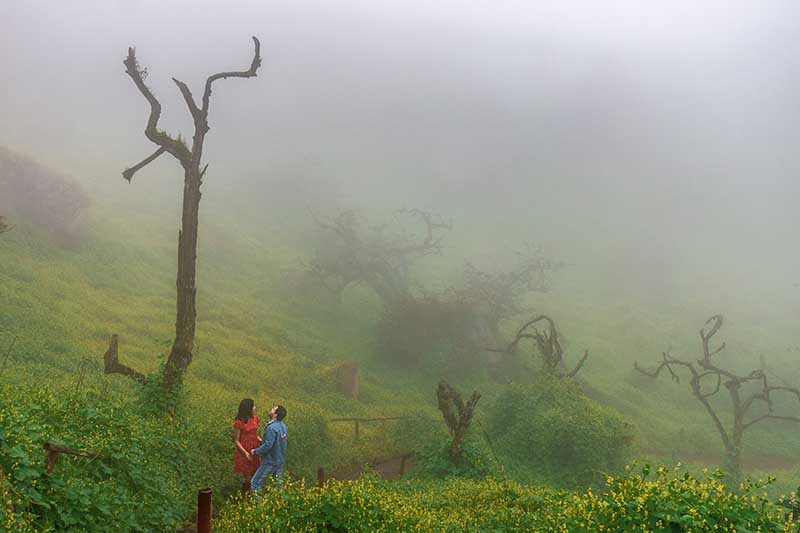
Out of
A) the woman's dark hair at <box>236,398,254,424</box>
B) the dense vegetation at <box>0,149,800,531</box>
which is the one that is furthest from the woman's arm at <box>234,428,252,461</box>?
the dense vegetation at <box>0,149,800,531</box>

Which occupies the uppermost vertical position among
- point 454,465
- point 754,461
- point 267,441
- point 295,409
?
point 267,441

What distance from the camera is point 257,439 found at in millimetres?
10023

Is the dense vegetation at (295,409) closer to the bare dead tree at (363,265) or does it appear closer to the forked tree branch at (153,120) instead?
the bare dead tree at (363,265)

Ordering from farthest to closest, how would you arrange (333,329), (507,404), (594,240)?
(594,240), (333,329), (507,404)

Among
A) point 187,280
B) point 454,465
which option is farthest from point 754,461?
point 187,280

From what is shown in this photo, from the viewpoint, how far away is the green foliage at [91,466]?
5.48 m

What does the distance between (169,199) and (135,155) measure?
23.5 meters

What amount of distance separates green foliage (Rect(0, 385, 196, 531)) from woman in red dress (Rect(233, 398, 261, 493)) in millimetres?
858

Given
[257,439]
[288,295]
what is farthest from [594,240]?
[257,439]

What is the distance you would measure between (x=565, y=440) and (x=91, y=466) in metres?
15.7

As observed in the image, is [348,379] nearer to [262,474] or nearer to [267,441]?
[262,474]

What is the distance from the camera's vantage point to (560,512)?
21.3 feet

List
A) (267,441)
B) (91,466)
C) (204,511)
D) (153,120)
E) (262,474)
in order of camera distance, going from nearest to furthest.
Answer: (204,511), (91,466), (267,441), (262,474), (153,120)

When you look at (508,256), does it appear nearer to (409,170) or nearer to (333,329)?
(333,329)
